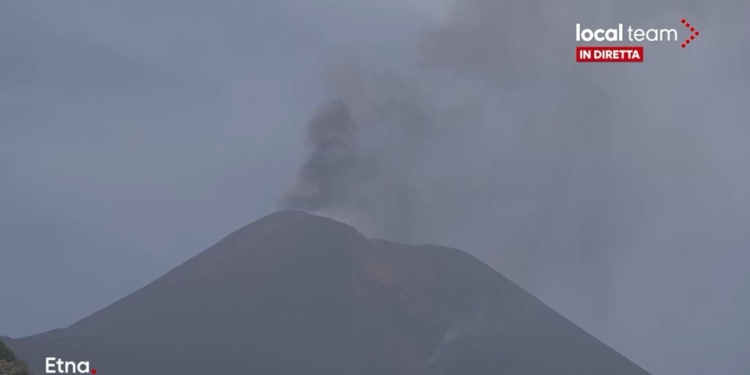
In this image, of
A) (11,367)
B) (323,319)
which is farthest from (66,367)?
(323,319)

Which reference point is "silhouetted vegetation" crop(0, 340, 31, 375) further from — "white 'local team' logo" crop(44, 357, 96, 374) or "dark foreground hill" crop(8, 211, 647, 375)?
"dark foreground hill" crop(8, 211, 647, 375)

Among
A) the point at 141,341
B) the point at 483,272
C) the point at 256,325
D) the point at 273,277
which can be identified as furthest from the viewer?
the point at 483,272

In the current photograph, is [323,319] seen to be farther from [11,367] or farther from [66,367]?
[11,367]

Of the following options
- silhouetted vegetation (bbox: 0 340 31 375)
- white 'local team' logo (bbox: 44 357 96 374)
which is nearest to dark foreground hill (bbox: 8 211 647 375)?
white 'local team' logo (bbox: 44 357 96 374)

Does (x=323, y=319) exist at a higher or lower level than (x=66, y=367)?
higher

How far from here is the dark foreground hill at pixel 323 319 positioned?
14288cm

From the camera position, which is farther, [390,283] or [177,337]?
[390,283]

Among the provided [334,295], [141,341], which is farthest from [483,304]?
[141,341]

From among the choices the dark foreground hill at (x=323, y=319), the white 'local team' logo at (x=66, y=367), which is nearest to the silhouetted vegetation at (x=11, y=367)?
the white 'local team' logo at (x=66, y=367)

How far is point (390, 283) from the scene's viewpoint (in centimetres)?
17238

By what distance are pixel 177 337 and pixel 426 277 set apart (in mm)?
49713

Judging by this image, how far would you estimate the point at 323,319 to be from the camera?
524 ft

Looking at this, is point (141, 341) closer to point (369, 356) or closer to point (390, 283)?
point (369, 356)

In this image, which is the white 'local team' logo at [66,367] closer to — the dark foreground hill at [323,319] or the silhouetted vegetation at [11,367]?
the silhouetted vegetation at [11,367]
